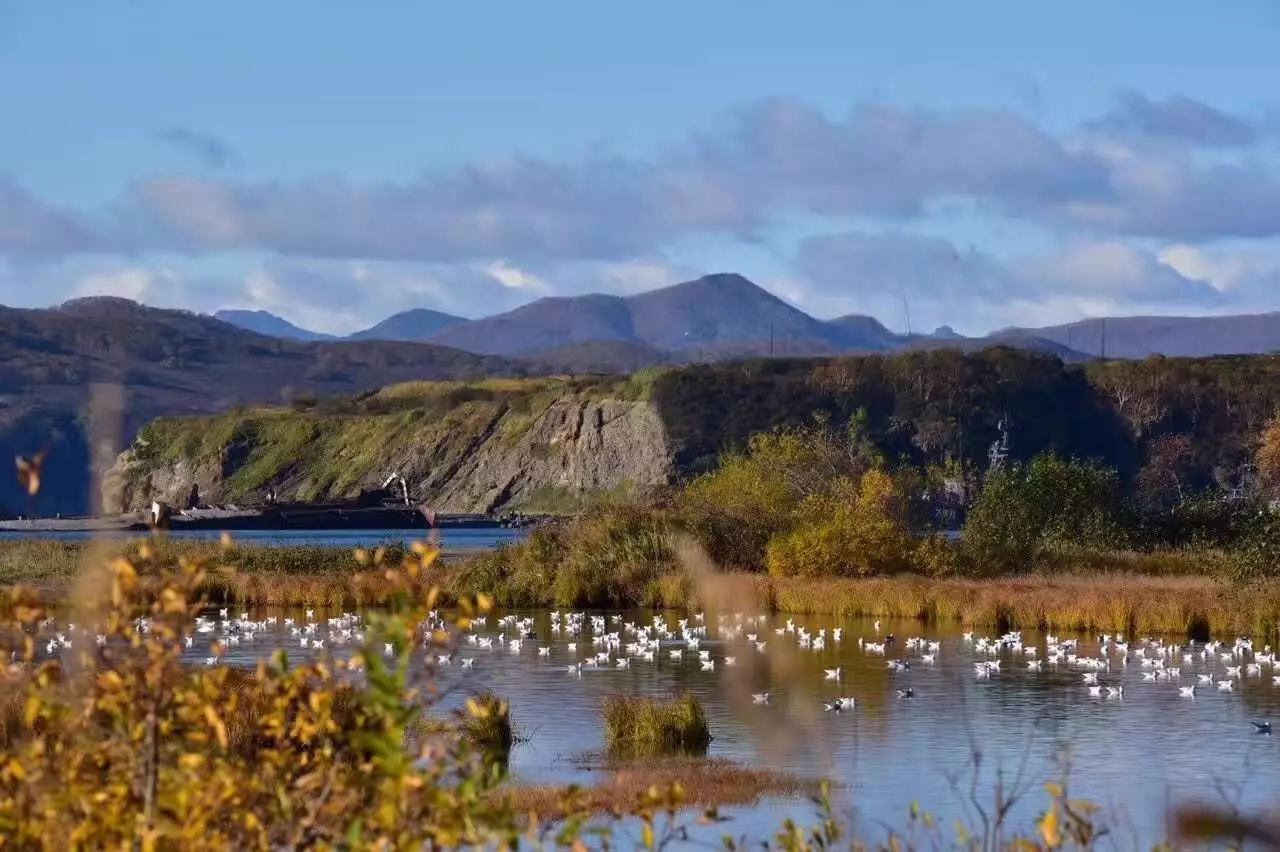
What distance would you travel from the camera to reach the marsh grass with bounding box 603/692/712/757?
845 inches

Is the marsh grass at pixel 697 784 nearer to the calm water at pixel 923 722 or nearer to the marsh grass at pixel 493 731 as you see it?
the calm water at pixel 923 722

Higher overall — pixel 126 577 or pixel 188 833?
pixel 126 577

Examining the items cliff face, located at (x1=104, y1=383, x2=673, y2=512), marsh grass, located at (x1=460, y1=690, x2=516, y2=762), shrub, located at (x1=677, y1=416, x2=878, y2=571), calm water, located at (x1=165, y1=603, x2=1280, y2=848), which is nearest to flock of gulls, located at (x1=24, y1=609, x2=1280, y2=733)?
calm water, located at (x1=165, y1=603, x2=1280, y2=848)

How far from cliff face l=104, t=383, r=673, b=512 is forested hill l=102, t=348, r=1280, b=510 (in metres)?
0.16

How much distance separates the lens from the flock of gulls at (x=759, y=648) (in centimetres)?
2866

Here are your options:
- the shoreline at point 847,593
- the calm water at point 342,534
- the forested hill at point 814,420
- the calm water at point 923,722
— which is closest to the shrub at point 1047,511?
the shoreline at point 847,593

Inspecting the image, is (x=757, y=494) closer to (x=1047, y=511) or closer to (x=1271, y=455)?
(x=1047, y=511)

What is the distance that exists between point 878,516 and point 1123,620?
1298 centimetres

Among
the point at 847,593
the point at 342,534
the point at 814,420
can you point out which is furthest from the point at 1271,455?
the point at 342,534

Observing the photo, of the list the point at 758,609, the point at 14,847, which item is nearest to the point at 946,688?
the point at 758,609

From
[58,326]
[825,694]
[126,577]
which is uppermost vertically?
[58,326]

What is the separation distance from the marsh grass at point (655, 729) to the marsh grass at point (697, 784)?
704mm

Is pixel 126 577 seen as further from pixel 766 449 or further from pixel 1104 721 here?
pixel 766 449

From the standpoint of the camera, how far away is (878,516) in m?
49.8
